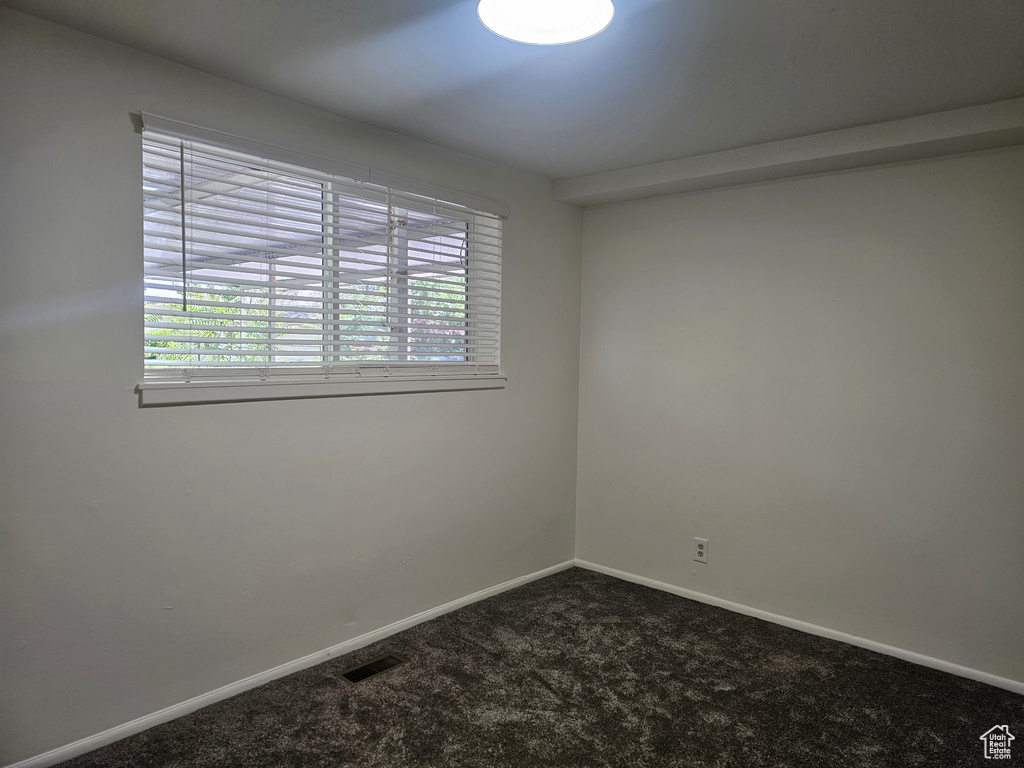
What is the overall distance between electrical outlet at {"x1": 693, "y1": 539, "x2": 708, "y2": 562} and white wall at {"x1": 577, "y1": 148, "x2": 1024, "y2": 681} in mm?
38

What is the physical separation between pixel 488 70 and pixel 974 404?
7.91 feet

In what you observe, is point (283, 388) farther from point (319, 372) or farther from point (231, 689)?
point (231, 689)

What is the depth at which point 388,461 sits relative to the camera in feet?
9.97

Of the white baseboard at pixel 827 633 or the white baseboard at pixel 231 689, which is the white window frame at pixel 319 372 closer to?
the white baseboard at pixel 231 689

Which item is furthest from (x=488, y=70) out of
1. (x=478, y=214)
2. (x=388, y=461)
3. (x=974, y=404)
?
(x=974, y=404)

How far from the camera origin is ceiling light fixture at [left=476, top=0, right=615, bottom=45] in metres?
1.77

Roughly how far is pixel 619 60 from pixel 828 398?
192 centimetres

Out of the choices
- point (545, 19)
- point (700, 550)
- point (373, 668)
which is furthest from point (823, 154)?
point (373, 668)

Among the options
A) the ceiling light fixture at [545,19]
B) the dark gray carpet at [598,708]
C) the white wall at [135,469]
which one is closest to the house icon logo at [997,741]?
the dark gray carpet at [598,708]

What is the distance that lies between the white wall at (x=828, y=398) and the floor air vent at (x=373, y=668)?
162 centimetres

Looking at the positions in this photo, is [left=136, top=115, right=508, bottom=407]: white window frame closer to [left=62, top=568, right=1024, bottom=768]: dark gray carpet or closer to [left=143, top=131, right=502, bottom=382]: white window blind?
[left=143, top=131, right=502, bottom=382]: white window blind

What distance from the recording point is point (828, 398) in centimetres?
313

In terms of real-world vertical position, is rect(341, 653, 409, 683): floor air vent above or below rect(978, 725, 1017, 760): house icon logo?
above

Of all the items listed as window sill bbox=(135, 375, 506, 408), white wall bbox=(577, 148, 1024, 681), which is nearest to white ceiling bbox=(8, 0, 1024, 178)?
white wall bbox=(577, 148, 1024, 681)
